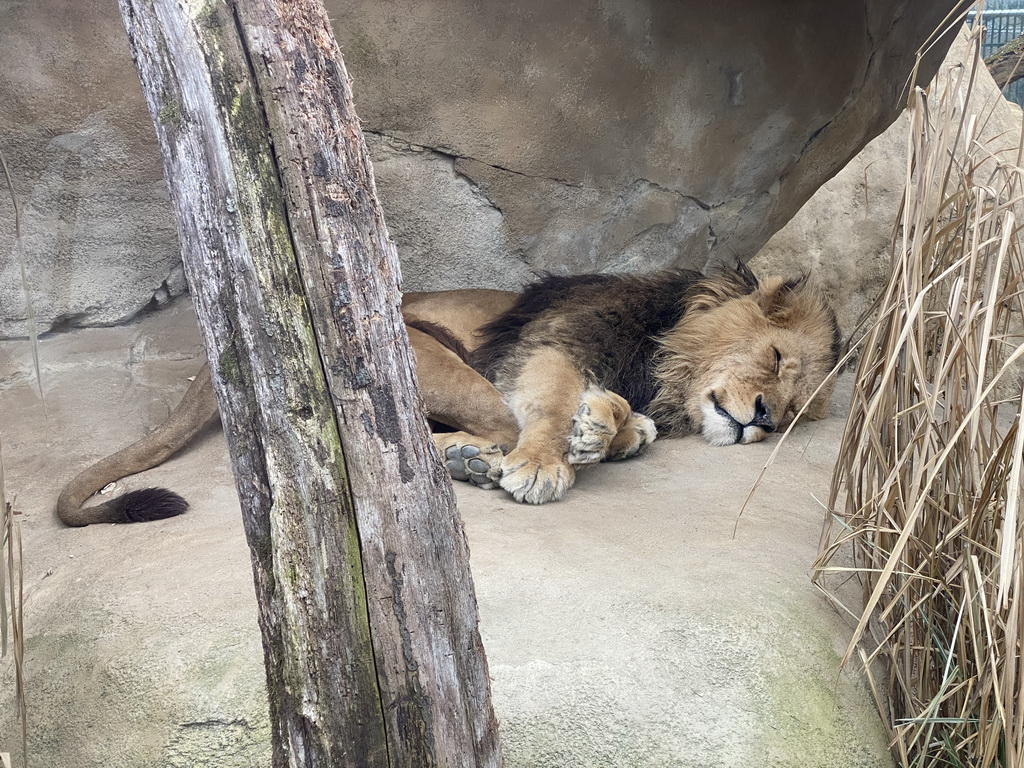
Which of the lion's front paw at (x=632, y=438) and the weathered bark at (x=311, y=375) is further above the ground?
the weathered bark at (x=311, y=375)

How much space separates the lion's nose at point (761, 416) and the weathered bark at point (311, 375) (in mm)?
2677

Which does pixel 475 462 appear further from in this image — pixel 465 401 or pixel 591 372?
pixel 591 372

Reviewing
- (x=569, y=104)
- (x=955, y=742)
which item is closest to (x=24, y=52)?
(x=569, y=104)

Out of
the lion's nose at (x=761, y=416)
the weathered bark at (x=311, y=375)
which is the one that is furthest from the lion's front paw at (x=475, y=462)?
the weathered bark at (x=311, y=375)

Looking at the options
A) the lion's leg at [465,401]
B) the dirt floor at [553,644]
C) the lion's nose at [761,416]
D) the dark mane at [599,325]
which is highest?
the dark mane at [599,325]

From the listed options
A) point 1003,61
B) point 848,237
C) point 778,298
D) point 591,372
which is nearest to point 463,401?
point 591,372

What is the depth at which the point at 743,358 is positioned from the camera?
4.37 metres

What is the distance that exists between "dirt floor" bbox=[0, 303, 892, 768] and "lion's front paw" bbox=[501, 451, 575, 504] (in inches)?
3.1

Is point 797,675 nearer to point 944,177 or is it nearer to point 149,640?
point 944,177

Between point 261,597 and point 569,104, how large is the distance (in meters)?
3.33

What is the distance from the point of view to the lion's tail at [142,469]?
3385 millimetres

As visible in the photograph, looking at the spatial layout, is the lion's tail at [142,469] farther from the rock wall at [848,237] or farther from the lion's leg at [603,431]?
the rock wall at [848,237]

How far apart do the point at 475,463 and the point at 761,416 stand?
4.57ft

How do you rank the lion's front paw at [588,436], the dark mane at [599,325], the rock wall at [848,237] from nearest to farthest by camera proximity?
the lion's front paw at [588,436] → the dark mane at [599,325] → the rock wall at [848,237]
